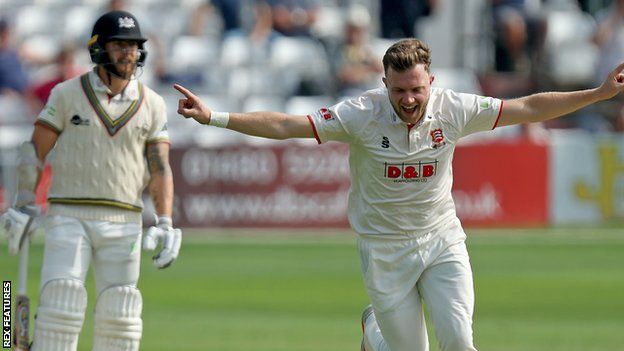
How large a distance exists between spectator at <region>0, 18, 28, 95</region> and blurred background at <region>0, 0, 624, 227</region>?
0.07 ft

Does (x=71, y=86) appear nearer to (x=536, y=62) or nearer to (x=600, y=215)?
(x=600, y=215)

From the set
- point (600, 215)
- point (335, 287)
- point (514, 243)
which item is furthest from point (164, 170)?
point (600, 215)

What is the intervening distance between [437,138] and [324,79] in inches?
477

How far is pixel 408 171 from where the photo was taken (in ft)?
23.0

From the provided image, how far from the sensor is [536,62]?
19.5 metres

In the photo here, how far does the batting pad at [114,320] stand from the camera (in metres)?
7.22

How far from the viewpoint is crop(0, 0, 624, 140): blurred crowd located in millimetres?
18938

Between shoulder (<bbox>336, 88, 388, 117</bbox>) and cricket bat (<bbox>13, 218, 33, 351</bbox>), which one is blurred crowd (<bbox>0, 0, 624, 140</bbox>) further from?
shoulder (<bbox>336, 88, 388, 117</bbox>)

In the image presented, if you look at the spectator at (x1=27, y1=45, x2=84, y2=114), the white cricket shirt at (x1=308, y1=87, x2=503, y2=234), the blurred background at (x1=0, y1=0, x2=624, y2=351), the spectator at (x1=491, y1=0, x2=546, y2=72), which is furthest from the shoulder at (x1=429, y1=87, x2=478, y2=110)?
the spectator at (x1=491, y1=0, x2=546, y2=72)

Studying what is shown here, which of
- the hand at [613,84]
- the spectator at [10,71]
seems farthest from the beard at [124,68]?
the spectator at [10,71]

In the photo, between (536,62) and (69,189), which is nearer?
(69,189)

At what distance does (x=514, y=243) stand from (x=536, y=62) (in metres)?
3.97

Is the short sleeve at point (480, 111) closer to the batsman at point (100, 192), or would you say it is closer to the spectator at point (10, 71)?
the batsman at point (100, 192)

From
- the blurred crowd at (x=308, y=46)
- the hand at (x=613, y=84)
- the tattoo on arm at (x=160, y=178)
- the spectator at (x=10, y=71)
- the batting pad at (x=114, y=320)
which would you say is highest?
the blurred crowd at (x=308, y=46)
